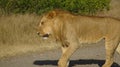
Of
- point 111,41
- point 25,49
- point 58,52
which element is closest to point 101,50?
point 58,52

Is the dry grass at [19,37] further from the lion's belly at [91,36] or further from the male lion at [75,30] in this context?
the lion's belly at [91,36]

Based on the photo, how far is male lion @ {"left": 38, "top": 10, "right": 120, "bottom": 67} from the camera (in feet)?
36.8

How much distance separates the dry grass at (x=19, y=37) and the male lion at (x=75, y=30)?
3.42m

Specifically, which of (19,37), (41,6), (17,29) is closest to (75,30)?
(19,37)

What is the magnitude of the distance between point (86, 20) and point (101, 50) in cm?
405

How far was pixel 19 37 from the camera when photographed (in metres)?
16.5

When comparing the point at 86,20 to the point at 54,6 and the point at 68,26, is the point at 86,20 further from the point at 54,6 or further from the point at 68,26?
the point at 54,6

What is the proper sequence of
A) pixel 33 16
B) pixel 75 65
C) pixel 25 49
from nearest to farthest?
pixel 75 65 < pixel 25 49 < pixel 33 16

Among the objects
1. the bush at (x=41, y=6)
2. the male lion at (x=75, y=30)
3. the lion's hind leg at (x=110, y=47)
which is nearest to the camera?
the male lion at (x=75, y=30)

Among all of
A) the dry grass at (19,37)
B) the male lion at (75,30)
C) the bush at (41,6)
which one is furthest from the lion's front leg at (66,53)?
the bush at (41,6)

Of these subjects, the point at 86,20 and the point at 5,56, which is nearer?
the point at 86,20

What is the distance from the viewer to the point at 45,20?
11250mm

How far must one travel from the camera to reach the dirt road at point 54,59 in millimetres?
13147

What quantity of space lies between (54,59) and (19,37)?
298cm
